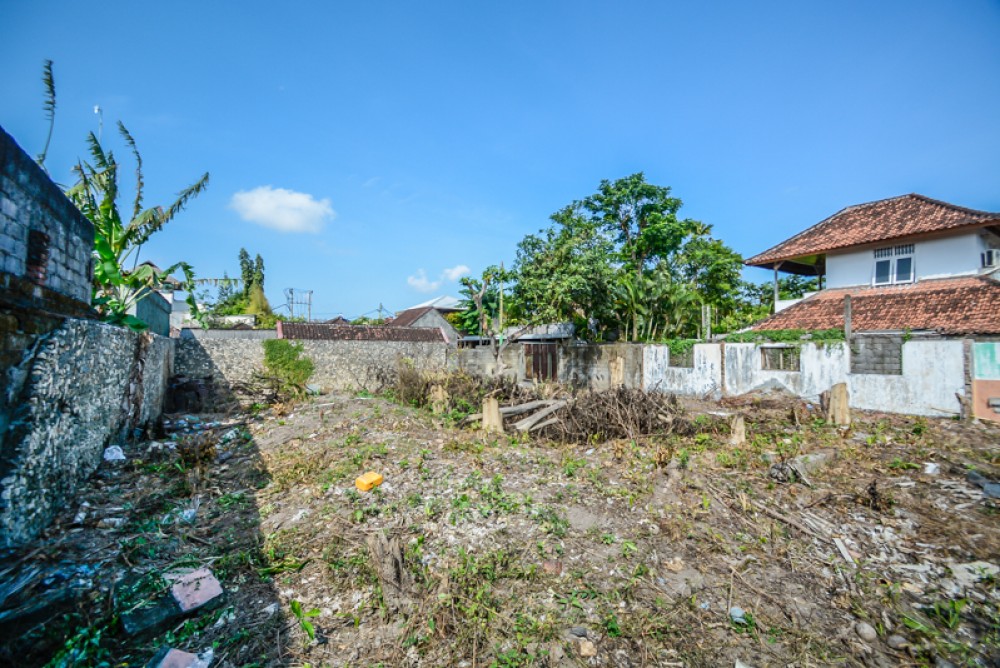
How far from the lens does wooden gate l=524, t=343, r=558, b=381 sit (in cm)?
1667

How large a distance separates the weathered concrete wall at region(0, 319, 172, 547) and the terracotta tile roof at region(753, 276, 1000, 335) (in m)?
14.6

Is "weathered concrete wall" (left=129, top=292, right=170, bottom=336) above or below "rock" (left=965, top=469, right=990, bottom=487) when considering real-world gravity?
above

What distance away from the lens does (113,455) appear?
5.14m

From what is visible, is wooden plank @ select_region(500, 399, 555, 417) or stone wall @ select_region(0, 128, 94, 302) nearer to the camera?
stone wall @ select_region(0, 128, 94, 302)

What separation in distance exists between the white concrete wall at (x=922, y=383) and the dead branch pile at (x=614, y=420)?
251 inches

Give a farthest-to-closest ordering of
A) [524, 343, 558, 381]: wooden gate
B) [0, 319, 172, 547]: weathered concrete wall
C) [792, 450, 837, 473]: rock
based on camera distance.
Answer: [524, 343, 558, 381]: wooden gate < [792, 450, 837, 473]: rock < [0, 319, 172, 547]: weathered concrete wall

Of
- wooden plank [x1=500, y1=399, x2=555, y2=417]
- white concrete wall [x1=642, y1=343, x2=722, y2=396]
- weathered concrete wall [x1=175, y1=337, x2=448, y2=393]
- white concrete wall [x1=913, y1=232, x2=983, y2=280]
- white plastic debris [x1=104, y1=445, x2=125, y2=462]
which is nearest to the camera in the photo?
white plastic debris [x1=104, y1=445, x2=125, y2=462]

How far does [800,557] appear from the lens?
12.8 feet

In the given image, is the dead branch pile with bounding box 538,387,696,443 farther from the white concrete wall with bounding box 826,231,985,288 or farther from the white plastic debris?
the white concrete wall with bounding box 826,231,985,288

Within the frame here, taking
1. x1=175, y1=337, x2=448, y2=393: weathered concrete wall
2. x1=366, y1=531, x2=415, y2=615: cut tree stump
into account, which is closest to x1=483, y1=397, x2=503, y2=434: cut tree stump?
x1=366, y1=531, x2=415, y2=615: cut tree stump

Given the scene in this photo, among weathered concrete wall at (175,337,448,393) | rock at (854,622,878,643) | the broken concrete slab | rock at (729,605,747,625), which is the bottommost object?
rock at (854,622,878,643)

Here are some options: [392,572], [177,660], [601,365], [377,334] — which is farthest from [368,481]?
[601,365]

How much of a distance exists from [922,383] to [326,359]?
13824 mm

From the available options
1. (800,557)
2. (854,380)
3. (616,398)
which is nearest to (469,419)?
(616,398)
